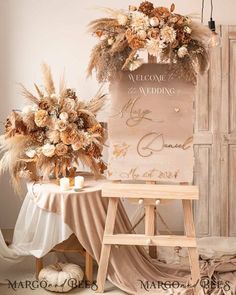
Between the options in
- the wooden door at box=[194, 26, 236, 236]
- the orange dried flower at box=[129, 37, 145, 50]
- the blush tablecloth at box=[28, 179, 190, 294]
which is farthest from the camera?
the wooden door at box=[194, 26, 236, 236]

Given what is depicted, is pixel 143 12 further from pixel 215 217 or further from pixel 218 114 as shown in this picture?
pixel 215 217

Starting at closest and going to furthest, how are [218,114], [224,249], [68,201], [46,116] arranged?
[68,201] → [46,116] → [224,249] → [218,114]

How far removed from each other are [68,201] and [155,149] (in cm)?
68

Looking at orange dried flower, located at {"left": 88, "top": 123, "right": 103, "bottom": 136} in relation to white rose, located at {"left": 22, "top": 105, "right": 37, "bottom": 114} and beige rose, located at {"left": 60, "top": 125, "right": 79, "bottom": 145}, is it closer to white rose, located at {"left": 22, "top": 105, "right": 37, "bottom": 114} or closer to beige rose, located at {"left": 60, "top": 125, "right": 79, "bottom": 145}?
beige rose, located at {"left": 60, "top": 125, "right": 79, "bottom": 145}

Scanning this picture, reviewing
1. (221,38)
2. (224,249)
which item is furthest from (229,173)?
(221,38)

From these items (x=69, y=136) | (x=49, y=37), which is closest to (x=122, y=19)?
(x=69, y=136)

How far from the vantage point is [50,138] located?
3338 millimetres

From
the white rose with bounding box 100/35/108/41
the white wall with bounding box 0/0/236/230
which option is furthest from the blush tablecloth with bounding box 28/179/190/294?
the white wall with bounding box 0/0/236/230

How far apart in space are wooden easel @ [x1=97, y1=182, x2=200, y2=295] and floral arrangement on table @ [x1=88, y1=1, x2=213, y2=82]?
70 cm

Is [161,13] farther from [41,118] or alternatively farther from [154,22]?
[41,118]

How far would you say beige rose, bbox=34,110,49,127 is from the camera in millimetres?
3273

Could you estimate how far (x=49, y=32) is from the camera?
4.23 meters

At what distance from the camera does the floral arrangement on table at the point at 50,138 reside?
130 inches

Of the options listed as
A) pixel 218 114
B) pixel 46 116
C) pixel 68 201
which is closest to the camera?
pixel 68 201
